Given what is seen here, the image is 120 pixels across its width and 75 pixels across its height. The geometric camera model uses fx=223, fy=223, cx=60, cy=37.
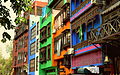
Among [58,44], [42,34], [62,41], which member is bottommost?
[58,44]

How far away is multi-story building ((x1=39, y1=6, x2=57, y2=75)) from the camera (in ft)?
109

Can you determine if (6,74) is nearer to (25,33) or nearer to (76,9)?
(25,33)

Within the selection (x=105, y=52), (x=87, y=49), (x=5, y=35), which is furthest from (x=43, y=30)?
(x=5, y=35)

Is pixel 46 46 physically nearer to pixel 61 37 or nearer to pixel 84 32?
pixel 61 37

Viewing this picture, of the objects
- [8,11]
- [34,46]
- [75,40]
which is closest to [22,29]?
[34,46]

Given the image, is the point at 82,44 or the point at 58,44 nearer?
the point at 82,44

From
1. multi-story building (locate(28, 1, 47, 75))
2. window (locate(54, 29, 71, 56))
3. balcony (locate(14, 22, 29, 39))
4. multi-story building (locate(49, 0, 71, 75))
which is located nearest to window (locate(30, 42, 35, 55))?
multi-story building (locate(28, 1, 47, 75))

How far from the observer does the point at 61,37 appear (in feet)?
94.9

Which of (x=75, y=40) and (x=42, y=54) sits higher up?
(x=75, y=40)

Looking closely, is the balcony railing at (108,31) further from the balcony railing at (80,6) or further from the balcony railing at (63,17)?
the balcony railing at (63,17)

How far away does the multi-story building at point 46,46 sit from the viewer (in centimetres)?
3334

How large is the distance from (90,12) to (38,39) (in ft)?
71.2

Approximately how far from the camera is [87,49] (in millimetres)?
19750

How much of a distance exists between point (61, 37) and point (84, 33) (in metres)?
7.71
